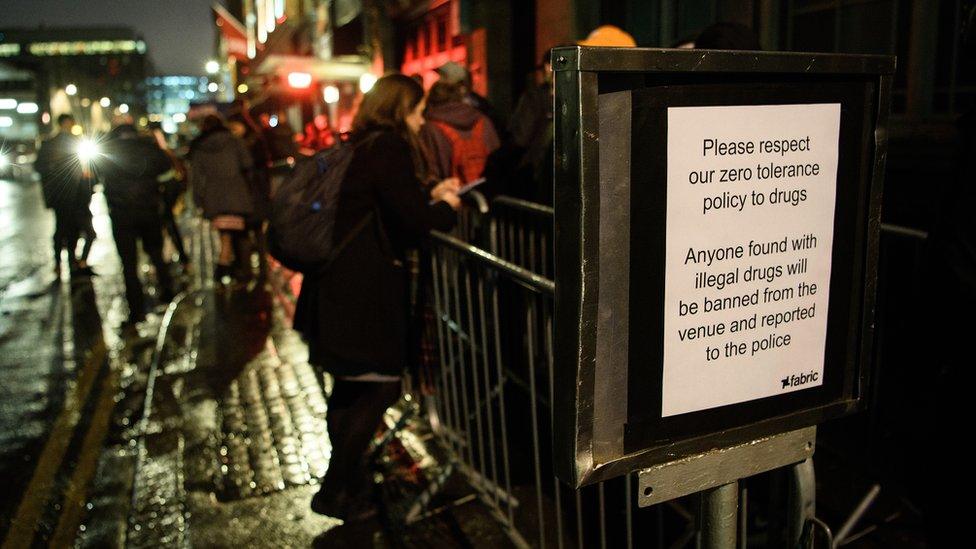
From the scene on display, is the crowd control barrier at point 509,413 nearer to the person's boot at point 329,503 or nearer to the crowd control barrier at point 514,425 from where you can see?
the crowd control barrier at point 514,425

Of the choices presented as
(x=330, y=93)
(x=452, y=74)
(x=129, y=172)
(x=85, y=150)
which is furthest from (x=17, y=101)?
(x=452, y=74)

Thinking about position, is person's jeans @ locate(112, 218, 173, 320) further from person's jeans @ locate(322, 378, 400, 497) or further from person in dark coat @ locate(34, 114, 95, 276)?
person's jeans @ locate(322, 378, 400, 497)

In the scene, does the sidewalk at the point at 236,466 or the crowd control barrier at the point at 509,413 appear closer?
the crowd control barrier at the point at 509,413

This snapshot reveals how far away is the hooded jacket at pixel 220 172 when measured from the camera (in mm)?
9633

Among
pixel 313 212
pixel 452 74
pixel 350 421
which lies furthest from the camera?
pixel 452 74

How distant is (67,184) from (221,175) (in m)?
2.19

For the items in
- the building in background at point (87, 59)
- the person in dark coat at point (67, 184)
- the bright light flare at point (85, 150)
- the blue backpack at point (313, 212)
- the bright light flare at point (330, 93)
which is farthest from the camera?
the building in background at point (87, 59)

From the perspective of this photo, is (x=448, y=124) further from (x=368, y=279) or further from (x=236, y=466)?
(x=236, y=466)

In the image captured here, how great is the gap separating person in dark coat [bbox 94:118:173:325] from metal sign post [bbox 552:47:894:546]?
749cm

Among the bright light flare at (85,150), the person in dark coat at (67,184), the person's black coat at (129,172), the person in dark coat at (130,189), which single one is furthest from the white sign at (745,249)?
the person in dark coat at (67,184)

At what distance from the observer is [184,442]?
5.06m

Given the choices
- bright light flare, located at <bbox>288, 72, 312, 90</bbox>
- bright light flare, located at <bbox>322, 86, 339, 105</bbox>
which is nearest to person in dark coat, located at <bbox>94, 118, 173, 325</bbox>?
bright light flare, located at <bbox>288, 72, 312, 90</bbox>

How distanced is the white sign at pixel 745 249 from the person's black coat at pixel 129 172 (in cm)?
778

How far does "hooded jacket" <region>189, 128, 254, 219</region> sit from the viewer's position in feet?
31.6
